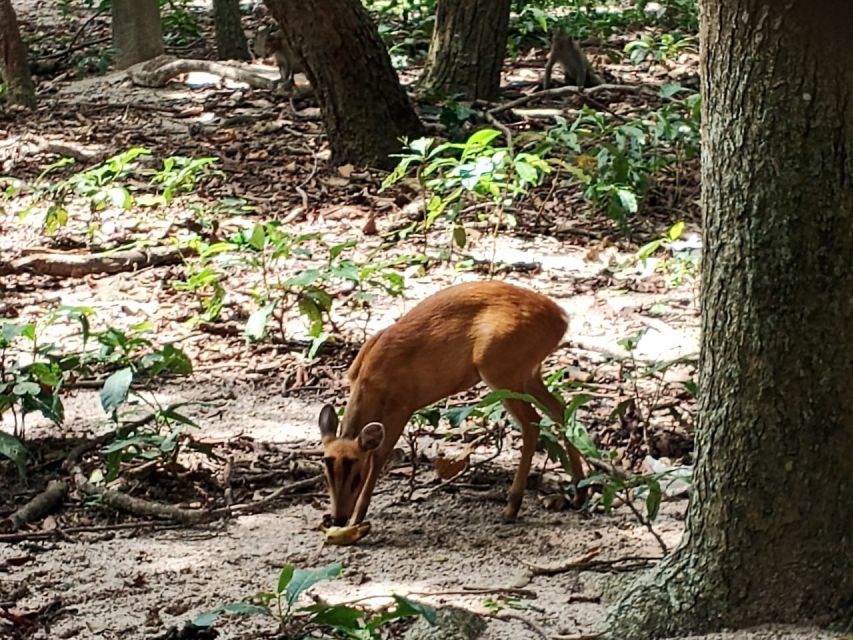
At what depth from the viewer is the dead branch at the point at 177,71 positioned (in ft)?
45.3

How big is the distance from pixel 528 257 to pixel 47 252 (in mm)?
3261

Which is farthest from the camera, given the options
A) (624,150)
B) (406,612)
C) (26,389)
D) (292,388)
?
(624,150)

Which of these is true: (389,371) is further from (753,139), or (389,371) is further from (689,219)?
(689,219)

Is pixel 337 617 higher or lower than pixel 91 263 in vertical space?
higher

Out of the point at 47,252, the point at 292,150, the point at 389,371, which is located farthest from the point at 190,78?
the point at 389,371

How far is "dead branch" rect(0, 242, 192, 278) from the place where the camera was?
8945 mm

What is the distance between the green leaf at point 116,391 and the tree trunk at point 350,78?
504 centimetres

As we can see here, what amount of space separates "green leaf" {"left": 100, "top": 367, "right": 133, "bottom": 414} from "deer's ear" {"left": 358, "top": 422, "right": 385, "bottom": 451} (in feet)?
3.56

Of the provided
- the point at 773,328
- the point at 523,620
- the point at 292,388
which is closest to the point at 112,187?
the point at 292,388

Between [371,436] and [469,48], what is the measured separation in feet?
24.2

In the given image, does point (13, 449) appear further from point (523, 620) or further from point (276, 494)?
point (523, 620)

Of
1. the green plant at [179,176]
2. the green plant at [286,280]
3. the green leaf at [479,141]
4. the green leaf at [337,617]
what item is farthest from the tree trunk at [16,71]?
the green leaf at [337,617]

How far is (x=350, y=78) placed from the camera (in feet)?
34.0

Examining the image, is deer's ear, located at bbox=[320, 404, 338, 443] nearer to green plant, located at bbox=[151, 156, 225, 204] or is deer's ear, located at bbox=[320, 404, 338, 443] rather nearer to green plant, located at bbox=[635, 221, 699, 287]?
green plant, located at bbox=[635, 221, 699, 287]
